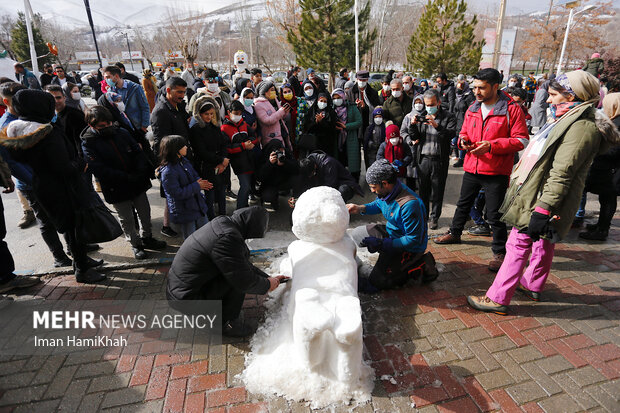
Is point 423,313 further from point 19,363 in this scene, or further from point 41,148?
point 41,148

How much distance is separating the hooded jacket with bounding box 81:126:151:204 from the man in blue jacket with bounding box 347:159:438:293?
8.39 ft

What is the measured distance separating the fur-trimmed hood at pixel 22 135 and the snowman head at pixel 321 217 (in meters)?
2.54

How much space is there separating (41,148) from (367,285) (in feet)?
11.4

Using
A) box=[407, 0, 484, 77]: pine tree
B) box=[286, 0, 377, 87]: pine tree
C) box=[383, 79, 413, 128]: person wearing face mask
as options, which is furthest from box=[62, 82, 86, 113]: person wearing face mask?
box=[407, 0, 484, 77]: pine tree

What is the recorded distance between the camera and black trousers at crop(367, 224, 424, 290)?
354 centimetres

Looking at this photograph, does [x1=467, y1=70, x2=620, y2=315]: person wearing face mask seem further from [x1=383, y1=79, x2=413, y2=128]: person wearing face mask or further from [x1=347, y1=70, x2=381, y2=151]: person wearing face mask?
[x1=347, y1=70, x2=381, y2=151]: person wearing face mask

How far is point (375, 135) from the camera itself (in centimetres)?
638

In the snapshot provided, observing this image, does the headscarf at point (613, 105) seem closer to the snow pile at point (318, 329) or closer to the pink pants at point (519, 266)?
the pink pants at point (519, 266)

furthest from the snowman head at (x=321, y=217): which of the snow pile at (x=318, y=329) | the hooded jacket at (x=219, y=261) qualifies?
the hooded jacket at (x=219, y=261)

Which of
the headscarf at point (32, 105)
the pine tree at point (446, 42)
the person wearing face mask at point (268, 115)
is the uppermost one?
the pine tree at point (446, 42)

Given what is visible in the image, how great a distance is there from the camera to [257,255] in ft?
14.5

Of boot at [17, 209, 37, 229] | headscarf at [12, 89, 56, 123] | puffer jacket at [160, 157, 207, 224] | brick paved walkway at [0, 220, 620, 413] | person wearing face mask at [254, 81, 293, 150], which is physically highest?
headscarf at [12, 89, 56, 123]

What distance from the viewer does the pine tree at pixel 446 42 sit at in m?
21.0

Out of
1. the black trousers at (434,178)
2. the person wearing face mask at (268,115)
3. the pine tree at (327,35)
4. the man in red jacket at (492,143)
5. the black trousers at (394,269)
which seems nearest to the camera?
the black trousers at (394,269)
